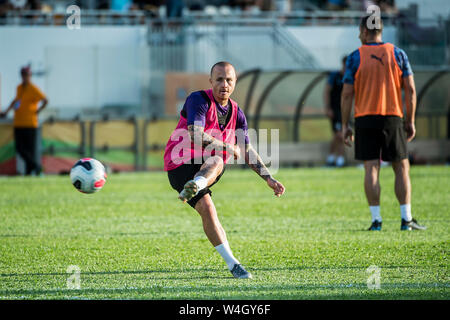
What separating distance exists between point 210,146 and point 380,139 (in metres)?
3.45

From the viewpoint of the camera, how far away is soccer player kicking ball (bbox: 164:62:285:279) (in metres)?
6.54

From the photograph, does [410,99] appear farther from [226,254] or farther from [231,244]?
[226,254]

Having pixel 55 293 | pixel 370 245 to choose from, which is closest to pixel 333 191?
pixel 370 245

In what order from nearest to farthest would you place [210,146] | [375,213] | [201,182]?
[201,182] < [210,146] < [375,213]

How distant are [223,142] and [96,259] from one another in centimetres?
177

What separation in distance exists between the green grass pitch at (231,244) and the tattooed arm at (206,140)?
101cm

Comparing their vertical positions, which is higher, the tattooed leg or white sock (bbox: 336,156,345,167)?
the tattooed leg

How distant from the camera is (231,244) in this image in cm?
849

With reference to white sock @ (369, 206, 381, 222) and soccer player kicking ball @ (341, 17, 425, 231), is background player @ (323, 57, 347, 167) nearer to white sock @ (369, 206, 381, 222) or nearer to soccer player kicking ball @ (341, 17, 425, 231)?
soccer player kicking ball @ (341, 17, 425, 231)

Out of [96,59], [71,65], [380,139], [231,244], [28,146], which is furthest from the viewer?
[96,59]

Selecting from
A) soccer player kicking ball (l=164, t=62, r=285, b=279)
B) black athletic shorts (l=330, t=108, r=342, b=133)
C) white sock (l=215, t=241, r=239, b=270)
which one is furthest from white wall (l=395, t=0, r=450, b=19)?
white sock (l=215, t=241, r=239, b=270)

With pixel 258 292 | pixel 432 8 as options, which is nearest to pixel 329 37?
pixel 432 8

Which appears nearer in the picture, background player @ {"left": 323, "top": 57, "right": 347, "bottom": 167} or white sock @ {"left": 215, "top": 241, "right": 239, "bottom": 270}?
white sock @ {"left": 215, "top": 241, "right": 239, "bottom": 270}
